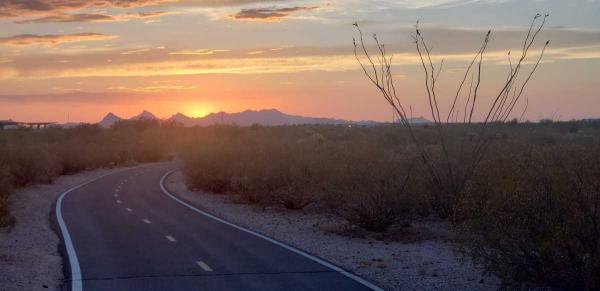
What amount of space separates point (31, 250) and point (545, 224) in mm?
11492

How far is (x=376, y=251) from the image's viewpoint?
18172 millimetres

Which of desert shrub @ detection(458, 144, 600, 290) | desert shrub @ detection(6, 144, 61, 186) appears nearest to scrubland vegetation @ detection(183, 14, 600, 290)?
desert shrub @ detection(458, 144, 600, 290)

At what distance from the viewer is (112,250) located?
17.9 meters

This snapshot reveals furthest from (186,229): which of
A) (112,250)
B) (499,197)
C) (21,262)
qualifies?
(499,197)

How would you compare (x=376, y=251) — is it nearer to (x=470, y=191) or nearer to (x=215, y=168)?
(x=470, y=191)

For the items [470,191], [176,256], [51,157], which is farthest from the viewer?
[51,157]

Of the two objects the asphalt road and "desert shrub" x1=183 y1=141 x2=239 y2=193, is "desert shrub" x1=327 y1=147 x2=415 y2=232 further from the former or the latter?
"desert shrub" x1=183 y1=141 x2=239 y2=193

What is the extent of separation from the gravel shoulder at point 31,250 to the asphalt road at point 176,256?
37cm

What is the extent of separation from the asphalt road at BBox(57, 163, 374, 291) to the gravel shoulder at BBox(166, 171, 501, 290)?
0.69 m

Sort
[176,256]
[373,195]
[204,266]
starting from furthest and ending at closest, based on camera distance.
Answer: [373,195], [176,256], [204,266]

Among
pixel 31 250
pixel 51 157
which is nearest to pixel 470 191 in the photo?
pixel 31 250

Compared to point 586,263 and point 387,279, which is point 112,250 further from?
point 586,263

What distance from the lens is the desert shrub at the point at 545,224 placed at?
11055 mm

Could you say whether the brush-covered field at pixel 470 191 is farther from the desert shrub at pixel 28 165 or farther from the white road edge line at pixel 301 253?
the desert shrub at pixel 28 165
